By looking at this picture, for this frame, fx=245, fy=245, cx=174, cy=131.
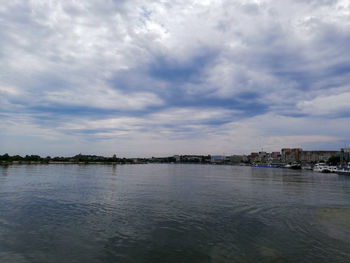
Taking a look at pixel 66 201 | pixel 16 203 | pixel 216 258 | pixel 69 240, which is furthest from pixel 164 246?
pixel 16 203

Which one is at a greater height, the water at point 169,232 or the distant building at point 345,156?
the distant building at point 345,156

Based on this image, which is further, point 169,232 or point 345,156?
point 345,156

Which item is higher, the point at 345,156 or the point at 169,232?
the point at 345,156

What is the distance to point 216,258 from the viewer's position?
11.8 meters

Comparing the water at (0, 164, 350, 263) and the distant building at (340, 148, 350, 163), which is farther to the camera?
the distant building at (340, 148, 350, 163)

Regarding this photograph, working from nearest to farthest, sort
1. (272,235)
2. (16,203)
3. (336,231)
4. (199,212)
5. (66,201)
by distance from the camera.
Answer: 1. (272,235)
2. (336,231)
3. (199,212)
4. (16,203)
5. (66,201)

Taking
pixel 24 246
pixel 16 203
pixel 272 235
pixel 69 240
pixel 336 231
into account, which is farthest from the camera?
pixel 16 203

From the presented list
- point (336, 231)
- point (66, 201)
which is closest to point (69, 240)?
point (66, 201)

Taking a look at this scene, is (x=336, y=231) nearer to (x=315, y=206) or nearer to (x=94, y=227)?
(x=315, y=206)

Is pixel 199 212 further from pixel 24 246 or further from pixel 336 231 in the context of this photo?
pixel 24 246

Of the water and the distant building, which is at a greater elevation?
the distant building

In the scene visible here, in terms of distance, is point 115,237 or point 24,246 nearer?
point 24,246

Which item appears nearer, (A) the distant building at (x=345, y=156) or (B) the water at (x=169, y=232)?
(B) the water at (x=169, y=232)

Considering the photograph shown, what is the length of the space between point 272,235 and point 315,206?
13.5m
